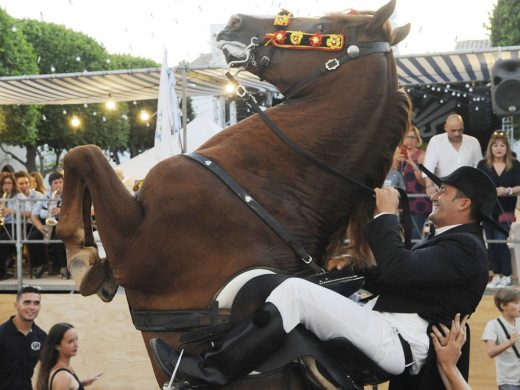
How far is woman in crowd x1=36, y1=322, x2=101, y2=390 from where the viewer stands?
19.8 ft

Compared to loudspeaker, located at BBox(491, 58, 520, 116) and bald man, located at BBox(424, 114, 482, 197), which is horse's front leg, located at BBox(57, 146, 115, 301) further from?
bald man, located at BBox(424, 114, 482, 197)

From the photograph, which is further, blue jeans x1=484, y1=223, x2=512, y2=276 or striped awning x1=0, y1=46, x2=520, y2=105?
striped awning x1=0, y1=46, x2=520, y2=105

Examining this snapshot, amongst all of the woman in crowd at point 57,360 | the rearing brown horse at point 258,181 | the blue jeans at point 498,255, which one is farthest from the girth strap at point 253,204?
the blue jeans at point 498,255

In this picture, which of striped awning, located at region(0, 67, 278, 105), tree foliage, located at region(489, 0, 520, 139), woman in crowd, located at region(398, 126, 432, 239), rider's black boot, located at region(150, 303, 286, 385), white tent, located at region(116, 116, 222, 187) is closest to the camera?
rider's black boot, located at region(150, 303, 286, 385)

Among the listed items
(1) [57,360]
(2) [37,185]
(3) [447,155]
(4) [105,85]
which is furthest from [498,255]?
(4) [105,85]

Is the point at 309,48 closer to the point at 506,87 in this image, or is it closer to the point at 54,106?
the point at 506,87

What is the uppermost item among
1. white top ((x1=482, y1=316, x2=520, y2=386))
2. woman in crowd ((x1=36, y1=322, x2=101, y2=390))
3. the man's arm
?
the man's arm

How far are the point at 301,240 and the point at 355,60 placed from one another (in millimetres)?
772

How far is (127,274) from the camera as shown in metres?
3.27

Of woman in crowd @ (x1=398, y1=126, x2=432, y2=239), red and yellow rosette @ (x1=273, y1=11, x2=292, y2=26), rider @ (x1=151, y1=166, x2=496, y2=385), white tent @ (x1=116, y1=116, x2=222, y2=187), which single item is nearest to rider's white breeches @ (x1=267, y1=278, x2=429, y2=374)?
rider @ (x1=151, y1=166, x2=496, y2=385)

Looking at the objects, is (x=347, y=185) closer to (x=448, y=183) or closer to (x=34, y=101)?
(x=448, y=183)

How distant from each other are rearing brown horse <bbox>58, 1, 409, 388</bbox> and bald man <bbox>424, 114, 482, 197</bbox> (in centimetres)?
471

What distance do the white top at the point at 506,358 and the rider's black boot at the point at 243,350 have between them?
14.8 ft

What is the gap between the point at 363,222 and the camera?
11.7ft
